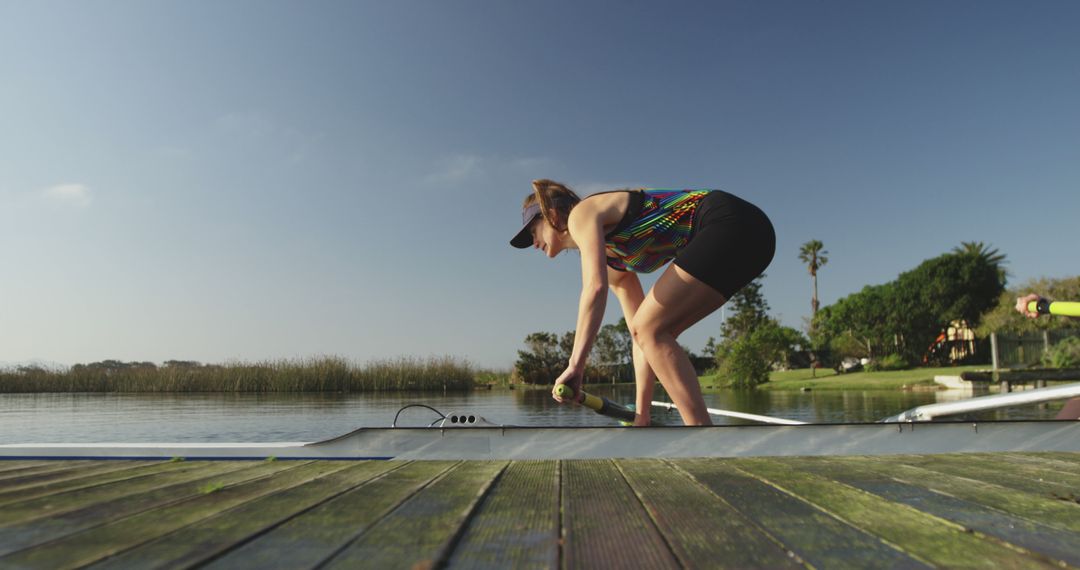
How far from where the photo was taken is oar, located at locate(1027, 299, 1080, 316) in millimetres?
3771

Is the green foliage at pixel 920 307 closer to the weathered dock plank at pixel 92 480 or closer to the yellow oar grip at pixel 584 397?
the yellow oar grip at pixel 584 397

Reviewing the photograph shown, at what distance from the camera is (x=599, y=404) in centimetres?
315

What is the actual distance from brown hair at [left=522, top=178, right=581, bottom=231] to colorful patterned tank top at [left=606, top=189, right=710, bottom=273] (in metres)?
0.25

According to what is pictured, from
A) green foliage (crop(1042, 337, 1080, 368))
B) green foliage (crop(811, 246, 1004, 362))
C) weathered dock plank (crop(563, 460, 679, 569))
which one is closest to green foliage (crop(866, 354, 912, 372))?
green foliage (crop(811, 246, 1004, 362))

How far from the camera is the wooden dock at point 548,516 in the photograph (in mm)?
992

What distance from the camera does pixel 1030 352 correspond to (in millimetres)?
26188

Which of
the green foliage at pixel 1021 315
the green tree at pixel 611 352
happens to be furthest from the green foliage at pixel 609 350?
the green foliage at pixel 1021 315

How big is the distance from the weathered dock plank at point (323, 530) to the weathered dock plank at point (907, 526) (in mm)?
937

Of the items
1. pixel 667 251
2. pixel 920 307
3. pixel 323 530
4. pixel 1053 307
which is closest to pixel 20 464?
pixel 323 530

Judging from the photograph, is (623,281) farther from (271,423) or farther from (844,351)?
(844,351)

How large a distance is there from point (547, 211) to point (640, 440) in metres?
1.16

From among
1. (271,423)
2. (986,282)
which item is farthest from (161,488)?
(986,282)

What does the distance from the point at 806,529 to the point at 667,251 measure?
1926mm

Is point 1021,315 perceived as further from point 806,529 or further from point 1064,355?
point 806,529
